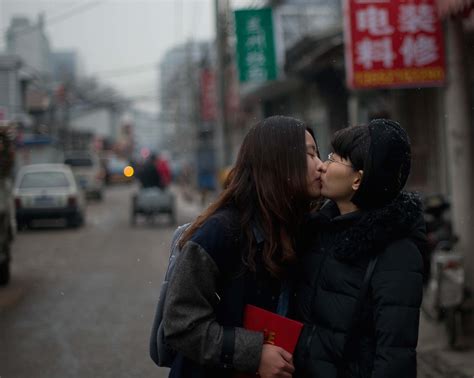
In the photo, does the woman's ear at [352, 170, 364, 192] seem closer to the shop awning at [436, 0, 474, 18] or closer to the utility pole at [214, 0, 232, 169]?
the shop awning at [436, 0, 474, 18]

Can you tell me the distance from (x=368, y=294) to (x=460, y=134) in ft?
19.2

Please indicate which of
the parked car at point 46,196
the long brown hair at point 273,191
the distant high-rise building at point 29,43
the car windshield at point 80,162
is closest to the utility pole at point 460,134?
the long brown hair at point 273,191

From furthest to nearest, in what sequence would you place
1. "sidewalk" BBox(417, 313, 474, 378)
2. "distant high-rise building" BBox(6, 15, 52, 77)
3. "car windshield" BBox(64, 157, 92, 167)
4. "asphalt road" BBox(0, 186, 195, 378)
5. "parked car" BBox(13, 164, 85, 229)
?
"car windshield" BBox(64, 157, 92, 167) → "distant high-rise building" BBox(6, 15, 52, 77) → "parked car" BBox(13, 164, 85, 229) → "asphalt road" BBox(0, 186, 195, 378) → "sidewalk" BBox(417, 313, 474, 378)

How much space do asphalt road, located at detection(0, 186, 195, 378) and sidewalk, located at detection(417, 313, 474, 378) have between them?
223 centimetres

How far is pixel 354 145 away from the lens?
267 cm

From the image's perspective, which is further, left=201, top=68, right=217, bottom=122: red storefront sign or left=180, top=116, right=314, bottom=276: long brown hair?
left=201, top=68, right=217, bottom=122: red storefront sign

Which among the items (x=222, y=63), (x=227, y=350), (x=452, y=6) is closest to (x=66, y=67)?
(x=222, y=63)

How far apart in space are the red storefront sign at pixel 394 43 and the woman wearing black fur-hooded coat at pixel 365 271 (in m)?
5.98

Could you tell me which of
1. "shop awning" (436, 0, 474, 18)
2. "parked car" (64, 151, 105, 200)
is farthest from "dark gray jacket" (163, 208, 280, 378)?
"parked car" (64, 151, 105, 200)

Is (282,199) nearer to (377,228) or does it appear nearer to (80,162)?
(377,228)

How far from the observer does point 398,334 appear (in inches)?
96.7

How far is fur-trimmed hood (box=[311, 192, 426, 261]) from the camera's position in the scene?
2.56m

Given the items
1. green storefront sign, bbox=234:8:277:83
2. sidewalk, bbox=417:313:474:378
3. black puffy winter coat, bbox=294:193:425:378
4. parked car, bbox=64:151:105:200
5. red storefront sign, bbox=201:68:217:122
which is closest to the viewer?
black puffy winter coat, bbox=294:193:425:378

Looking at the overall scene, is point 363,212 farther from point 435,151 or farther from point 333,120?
point 333,120
